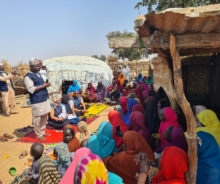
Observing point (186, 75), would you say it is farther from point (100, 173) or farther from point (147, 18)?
point (100, 173)

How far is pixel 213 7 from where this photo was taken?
191cm

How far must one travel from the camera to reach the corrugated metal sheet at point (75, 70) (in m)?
11.0

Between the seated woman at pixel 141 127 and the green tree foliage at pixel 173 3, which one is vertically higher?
the green tree foliage at pixel 173 3

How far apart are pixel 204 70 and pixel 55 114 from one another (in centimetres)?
562

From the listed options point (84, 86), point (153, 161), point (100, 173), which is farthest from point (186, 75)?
point (84, 86)

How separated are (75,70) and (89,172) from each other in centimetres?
1034

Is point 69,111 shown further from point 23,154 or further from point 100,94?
point 100,94

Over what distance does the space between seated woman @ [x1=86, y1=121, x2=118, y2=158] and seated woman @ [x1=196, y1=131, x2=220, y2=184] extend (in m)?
1.41

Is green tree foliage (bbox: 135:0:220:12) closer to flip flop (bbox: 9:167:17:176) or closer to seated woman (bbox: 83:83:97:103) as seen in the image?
seated woman (bbox: 83:83:97:103)

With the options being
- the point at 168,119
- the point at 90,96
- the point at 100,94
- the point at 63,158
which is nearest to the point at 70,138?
the point at 63,158

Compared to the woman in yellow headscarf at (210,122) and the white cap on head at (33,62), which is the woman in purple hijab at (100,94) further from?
the woman in yellow headscarf at (210,122)

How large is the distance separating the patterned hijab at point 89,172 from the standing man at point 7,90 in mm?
7540

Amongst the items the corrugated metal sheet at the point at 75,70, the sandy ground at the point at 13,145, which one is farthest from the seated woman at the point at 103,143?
the corrugated metal sheet at the point at 75,70

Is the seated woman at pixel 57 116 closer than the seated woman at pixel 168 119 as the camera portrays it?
No
